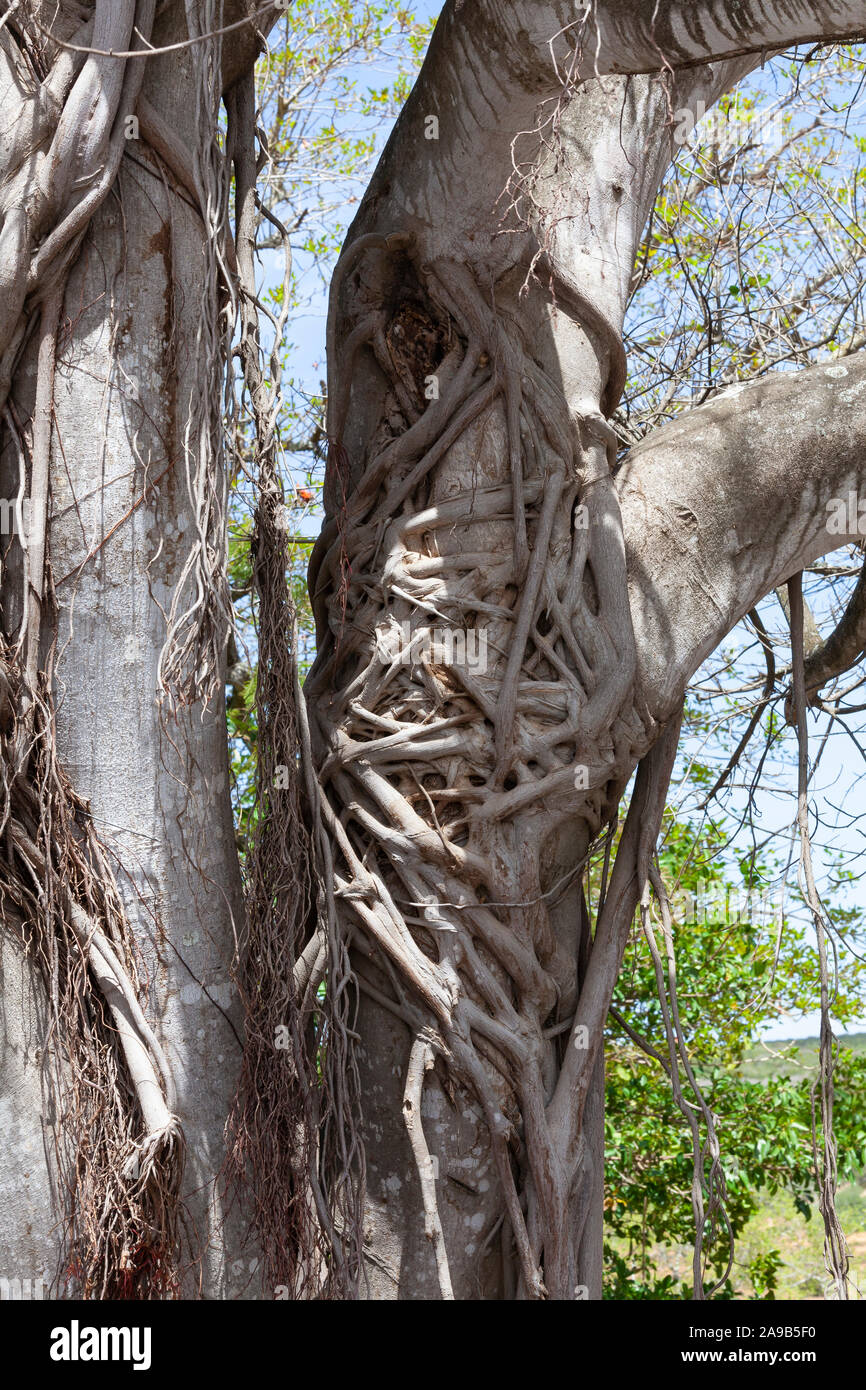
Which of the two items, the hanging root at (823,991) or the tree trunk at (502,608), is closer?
the tree trunk at (502,608)

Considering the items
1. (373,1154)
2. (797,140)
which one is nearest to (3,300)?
(373,1154)

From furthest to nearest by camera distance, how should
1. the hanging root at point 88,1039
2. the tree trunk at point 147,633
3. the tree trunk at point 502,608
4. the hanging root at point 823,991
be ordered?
the hanging root at point 823,991, the tree trunk at point 502,608, the tree trunk at point 147,633, the hanging root at point 88,1039

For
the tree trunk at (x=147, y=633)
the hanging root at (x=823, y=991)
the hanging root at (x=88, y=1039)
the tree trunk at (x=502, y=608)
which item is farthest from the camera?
the hanging root at (x=823, y=991)

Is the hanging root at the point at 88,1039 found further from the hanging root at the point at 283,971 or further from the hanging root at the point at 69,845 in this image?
the hanging root at the point at 283,971

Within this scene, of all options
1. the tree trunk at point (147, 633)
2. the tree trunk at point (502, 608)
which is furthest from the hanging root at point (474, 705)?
the tree trunk at point (147, 633)

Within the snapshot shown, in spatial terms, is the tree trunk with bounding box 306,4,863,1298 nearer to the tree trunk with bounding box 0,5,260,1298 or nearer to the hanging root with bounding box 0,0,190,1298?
the tree trunk with bounding box 0,5,260,1298

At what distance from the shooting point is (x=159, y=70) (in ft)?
7.45

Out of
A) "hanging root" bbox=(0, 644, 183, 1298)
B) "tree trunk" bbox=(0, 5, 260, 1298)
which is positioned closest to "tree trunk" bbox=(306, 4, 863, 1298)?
"tree trunk" bbox=(0, 5, 260, 1298)

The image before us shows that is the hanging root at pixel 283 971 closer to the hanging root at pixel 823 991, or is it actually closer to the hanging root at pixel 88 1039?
the hanging root at pixel 88 1039

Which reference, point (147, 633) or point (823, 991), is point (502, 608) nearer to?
point (147, 633)

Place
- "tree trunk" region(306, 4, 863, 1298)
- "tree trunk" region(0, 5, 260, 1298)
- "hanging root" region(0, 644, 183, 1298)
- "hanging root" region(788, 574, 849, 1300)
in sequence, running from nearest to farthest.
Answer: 1. "hanging root" region(0, 644, 183, 1298)
2. "tree trunk" region(0, 5, 260, 1298)
3. "tree trunk" region(306, 4, 863, 1298)
4. "hanging root" region(788, 574, 849, 1300)

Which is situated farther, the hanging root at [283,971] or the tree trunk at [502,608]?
the tree trunk at [502,608]

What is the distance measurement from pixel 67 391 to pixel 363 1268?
5.37 feet

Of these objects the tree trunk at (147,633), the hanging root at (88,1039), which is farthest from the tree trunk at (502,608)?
the hanging root at (88,1039)
